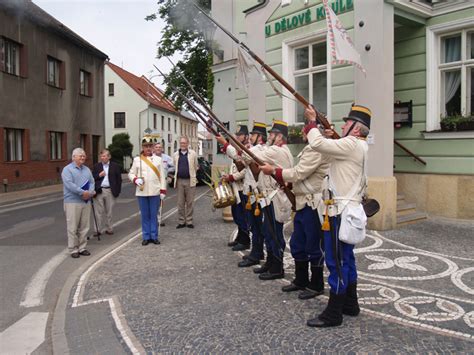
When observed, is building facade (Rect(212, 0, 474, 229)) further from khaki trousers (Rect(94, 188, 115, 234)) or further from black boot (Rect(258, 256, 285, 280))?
khaki trousers (Rect(94, 188, 115, 234))

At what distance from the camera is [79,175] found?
279 inches

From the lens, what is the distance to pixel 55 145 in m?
22.7


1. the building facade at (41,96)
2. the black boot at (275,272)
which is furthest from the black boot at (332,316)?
the building facade at (41,96)

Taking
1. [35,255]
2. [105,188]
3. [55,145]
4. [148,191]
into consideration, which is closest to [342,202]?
[148,191]

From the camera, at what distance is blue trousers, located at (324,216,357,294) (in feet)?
13.4

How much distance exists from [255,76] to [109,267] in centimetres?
702

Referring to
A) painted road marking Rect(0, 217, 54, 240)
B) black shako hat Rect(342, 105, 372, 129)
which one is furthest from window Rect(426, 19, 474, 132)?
painted road marking Rect(0, 217, 54, 240)

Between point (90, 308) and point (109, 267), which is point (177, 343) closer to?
point (90, 308)

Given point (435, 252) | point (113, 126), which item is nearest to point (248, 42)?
point (435, 252)

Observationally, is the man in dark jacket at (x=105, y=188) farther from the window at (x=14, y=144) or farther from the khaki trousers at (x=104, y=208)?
the window at (x=14, y=144)

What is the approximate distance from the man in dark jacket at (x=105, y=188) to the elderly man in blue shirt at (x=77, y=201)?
1707 millimetres

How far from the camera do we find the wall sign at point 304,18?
9.35 metres

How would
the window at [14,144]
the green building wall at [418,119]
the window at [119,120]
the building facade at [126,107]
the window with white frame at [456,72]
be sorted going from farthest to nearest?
the window at [119,120] < the building facade at [126,107] < the window at [14,144] < the window with white frame at [456,72] < the green building wall at [418,119]

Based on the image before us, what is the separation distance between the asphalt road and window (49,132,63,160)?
9.02 m
